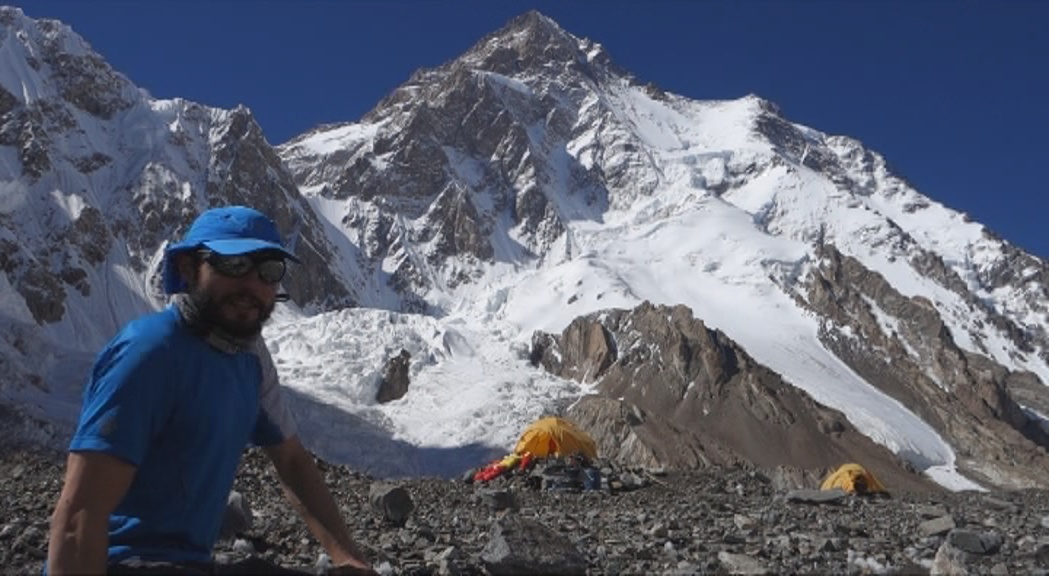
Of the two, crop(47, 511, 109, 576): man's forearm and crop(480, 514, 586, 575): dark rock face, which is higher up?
crop(47, 511, 109, 576): man's forearm

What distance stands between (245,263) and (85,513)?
109 centimetres

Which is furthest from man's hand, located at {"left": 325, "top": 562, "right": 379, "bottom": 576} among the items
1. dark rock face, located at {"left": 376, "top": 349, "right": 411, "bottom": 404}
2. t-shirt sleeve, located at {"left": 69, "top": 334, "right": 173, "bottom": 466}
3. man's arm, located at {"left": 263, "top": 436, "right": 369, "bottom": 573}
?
dark rock face, located at {"left": 376, "top": 349, "right": 411, "bottom": 404}

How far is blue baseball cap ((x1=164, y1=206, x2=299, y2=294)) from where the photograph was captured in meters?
3.78

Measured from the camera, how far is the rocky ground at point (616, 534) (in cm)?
668

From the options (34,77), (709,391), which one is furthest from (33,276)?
(709,391)

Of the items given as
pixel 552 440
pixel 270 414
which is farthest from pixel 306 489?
pixel 552 440

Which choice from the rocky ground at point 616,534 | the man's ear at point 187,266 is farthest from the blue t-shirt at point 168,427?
the rocky ground at point 616,534

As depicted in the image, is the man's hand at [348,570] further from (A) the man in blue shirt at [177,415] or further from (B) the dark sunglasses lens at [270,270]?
(B) the dark sunglasses lens at [270,270]

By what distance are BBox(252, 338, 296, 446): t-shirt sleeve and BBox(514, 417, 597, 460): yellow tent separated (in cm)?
2694

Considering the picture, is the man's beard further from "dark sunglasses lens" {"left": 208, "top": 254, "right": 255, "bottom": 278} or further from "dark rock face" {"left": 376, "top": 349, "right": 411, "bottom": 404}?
"dark rock face" {"left": 376, "top": 349, "right": 411, "bottom": 404}

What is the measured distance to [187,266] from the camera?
3.92 meters

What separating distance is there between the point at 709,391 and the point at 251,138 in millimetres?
92946

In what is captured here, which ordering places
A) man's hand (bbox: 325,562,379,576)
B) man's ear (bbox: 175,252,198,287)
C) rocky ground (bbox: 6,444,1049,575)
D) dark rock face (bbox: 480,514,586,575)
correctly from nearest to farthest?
man's ear (bbox: 175,252,198,287) → man's hand (bbox: 325,562,379,576) → dark rock face (bbox: 480,514,586,575) → rocky ground (bbox: 6,444,1049,575)

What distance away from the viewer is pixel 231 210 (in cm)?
396
